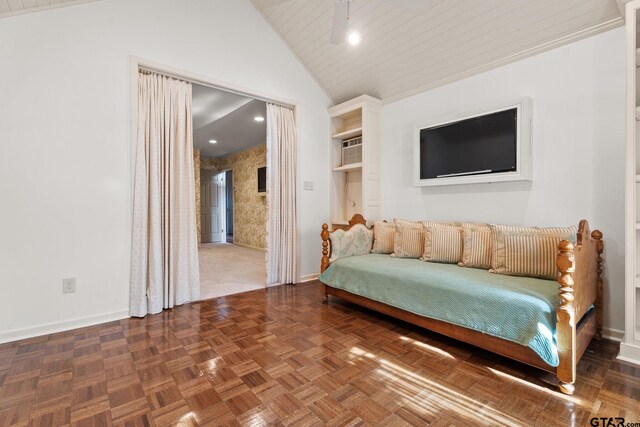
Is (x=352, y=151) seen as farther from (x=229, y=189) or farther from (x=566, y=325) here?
(x=229, y=189)

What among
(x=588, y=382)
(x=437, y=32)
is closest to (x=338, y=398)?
(x=588, y=382)

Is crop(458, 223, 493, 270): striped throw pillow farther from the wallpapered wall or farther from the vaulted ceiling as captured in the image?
the wallpapered wall

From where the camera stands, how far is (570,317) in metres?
1.53

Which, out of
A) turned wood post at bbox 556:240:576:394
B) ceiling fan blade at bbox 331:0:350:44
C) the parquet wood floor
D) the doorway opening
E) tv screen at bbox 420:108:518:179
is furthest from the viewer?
the doorway opening

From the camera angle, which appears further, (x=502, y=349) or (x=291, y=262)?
(x=291, y=262)

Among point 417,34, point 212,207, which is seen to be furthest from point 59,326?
point 212,207

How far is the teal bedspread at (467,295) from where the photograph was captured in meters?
1.63

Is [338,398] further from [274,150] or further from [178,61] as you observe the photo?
[178,61]

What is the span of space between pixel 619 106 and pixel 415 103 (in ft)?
5.80

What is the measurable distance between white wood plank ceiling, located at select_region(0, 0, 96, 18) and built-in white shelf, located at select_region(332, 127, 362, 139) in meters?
2.90

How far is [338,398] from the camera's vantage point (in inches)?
59.2

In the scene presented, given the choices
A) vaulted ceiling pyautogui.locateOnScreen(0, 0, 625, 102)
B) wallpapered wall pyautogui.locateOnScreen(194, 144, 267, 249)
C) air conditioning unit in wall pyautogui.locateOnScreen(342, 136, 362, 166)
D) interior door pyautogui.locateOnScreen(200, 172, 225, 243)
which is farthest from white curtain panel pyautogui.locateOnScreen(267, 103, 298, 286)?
interior door pyautogui.locateOnScreen(200, 172, 225, 243)

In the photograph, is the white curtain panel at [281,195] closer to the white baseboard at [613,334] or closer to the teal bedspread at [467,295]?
the teal bedspread at [467,295]

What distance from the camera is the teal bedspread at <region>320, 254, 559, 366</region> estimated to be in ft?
5.36
